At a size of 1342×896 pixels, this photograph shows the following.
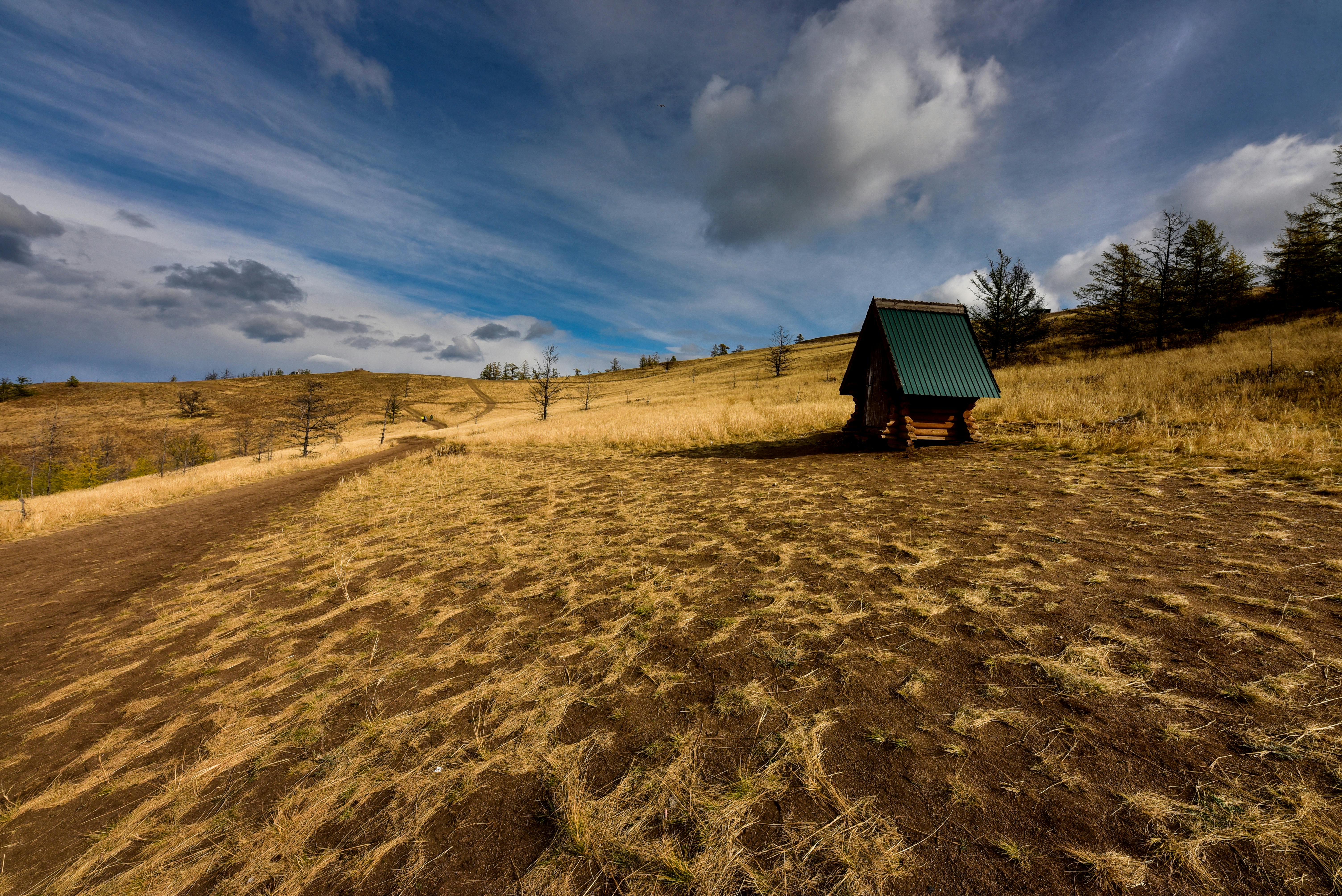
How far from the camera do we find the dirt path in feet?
20.2

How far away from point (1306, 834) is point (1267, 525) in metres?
5.81

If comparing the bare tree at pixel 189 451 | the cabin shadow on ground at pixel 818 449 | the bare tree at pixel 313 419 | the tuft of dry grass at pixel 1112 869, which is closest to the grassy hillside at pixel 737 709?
the tuft of dry grass at pixel 1112 869

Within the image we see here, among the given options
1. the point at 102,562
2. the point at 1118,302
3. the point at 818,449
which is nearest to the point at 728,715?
the point at 818,449

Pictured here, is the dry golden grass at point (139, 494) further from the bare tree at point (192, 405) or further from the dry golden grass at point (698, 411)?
the bare tree at point (192, 405)

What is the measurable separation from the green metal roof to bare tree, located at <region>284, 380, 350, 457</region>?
3841cm

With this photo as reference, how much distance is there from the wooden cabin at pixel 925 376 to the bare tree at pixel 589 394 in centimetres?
3526

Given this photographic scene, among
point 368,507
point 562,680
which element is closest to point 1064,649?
point 562,680

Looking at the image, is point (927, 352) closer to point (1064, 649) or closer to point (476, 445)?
point (1064, 649)

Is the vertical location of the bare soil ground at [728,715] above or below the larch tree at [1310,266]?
below

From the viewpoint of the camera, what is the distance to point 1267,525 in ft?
18.0

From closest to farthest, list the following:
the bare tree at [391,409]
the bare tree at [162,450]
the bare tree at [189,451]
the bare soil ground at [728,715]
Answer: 1. the bare soil ground at [728,715]
2. the bare tree at [162,450]
3. the bare tree at [189,451]
4. the bare tree at [391,409]

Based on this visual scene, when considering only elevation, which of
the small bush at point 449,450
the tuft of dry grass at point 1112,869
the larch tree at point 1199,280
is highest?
the larch tree at point 1199,280

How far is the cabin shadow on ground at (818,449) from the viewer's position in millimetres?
12305

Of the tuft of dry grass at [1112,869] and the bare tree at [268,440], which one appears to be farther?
the bare tree at [268,440]
